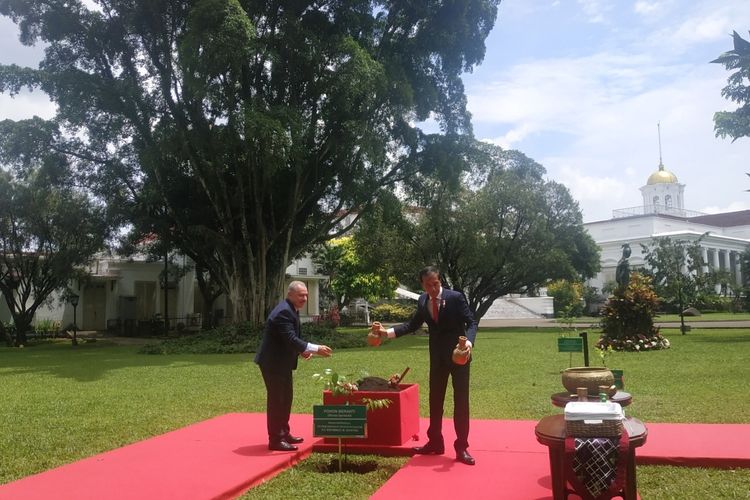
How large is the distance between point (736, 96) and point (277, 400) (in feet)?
69.9

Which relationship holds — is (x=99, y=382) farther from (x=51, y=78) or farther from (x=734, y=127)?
(x=734, y=127)

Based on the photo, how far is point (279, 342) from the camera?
634 centimetres

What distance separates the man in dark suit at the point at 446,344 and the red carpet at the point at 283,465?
1.01 feet

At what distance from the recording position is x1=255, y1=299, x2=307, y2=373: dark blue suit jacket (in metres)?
6.20

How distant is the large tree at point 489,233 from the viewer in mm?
30719

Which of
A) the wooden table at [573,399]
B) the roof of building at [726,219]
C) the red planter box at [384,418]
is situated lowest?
the red planter box at [384,418]

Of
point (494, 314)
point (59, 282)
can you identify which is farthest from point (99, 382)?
point (494, 314)

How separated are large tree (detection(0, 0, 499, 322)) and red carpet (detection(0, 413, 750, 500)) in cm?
1263

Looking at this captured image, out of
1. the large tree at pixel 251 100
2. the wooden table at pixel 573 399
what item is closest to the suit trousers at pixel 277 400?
the wooden table at pixel 573 399

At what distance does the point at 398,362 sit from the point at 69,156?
582 inches

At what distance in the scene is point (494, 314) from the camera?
2165 inches

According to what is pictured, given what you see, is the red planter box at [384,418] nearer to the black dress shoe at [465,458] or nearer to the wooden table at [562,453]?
the black dress shoe at [465,458]

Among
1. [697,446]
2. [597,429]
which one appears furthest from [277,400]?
[697,446]

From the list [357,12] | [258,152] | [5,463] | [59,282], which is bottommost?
[5,463]
